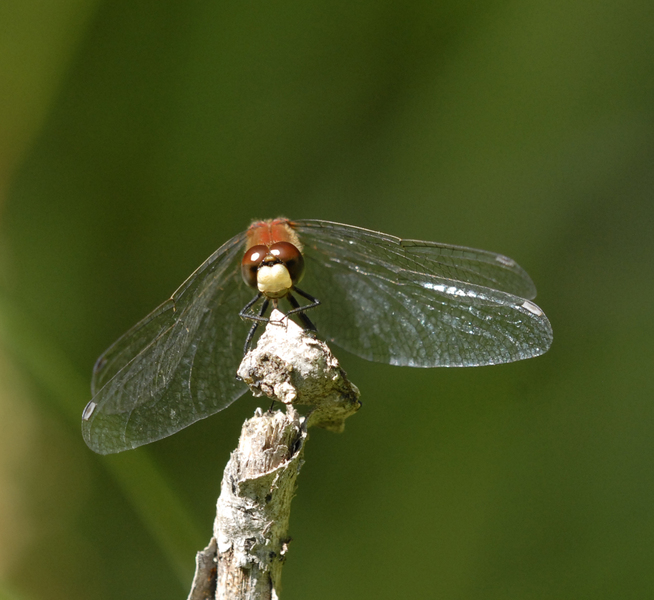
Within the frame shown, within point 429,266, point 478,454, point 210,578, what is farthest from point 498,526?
point 210,578

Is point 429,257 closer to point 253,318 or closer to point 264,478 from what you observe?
point 253,318

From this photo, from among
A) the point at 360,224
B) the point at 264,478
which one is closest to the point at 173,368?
the point at 264,478

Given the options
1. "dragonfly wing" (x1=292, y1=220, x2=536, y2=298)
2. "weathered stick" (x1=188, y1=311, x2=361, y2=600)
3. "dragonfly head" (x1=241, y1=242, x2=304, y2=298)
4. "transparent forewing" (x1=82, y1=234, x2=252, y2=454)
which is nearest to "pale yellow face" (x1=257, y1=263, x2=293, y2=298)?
"dragonfly head" (x1=241, y1=242, x2=304, y2=298)

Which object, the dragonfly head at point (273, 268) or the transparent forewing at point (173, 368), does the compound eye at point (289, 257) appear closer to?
the dragonfly head at point (273, 268)

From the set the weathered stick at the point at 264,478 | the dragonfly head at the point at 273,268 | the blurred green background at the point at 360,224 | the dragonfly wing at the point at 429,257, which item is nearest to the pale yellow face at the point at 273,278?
the dragonfly head at the point at 273,268

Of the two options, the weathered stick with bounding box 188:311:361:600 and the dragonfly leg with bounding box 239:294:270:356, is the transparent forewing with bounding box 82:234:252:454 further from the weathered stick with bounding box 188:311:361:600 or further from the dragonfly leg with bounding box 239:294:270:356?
the weathered stick with bounding box 188:311:361:600

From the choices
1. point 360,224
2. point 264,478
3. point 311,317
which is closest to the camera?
point 264,478
